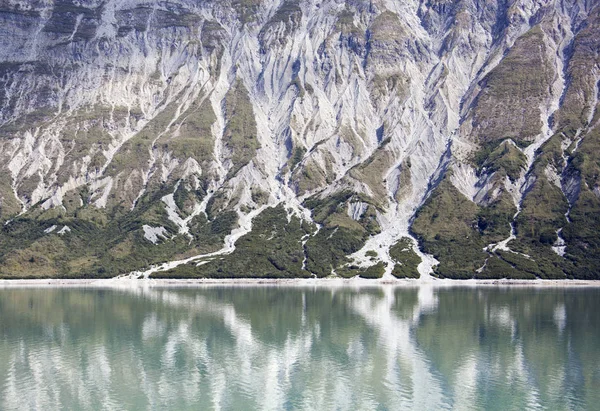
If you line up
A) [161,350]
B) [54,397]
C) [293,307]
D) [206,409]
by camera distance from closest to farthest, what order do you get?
[206,409]
[54,397]
[161,350]
[293,307]

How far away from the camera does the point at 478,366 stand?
230 ft

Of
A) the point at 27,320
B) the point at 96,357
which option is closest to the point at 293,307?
the point at 27,320

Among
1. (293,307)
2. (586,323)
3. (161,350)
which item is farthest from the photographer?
(293,307)

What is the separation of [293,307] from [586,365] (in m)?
Result: 64.0

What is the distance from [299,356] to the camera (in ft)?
249

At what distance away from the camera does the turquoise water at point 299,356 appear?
2253 inches

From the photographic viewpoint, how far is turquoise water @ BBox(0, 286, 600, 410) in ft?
188

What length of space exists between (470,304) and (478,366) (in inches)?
2537

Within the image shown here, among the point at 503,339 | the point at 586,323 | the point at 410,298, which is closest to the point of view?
the point at 503,339

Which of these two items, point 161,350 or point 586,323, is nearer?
point 161,350

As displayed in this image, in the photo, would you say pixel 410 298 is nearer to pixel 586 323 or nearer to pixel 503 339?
pixel 586 323

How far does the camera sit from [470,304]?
132875mm

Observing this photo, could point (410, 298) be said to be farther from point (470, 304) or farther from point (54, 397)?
point (54, 397)

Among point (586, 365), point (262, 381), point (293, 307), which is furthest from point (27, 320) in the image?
point (586, 365)
